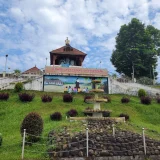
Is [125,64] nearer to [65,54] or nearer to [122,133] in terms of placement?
[65,54]

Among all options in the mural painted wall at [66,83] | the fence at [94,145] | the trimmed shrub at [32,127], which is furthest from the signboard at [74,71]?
the fence at [94,145]

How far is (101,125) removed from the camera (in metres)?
15.3

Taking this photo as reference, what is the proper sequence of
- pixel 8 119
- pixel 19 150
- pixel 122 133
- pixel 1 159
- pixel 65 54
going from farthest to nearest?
pixel 65 54
pixel 8 119
pixel 122 133
pixel 19 150
pixel 1 159

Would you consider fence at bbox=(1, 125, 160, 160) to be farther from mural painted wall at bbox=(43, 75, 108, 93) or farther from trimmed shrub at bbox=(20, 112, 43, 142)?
mural painted wall at bbox=(43, 75, 108, 93)

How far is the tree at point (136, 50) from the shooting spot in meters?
45.7

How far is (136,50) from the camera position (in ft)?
149

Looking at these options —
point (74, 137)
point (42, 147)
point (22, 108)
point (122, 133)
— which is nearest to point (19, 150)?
point (42, 147)

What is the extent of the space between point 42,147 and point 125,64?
3832cm

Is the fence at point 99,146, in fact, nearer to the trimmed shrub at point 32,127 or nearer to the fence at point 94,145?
the fence at point 94,145

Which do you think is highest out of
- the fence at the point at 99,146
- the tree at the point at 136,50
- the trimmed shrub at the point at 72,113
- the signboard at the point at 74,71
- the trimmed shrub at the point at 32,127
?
the tree at the point at 136,50

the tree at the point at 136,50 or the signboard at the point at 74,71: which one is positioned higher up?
the tree at the point at 136,50

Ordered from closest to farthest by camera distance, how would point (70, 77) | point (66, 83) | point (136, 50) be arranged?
point (66, 83) → point (70, 77) → point (136, 50)

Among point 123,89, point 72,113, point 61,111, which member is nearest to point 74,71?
point 123,89

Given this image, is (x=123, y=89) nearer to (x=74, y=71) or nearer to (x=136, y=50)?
(x=74, y=71)
